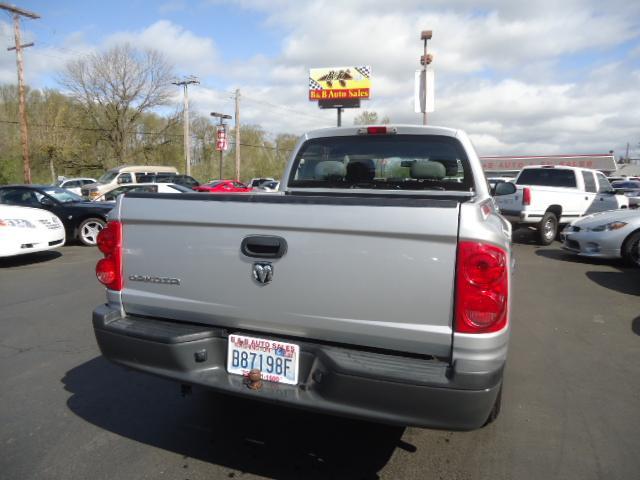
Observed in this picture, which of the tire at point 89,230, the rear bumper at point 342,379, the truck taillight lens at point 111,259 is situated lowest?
the tire at point 89,230

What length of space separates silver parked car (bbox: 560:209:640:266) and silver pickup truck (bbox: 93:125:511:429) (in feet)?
23.9

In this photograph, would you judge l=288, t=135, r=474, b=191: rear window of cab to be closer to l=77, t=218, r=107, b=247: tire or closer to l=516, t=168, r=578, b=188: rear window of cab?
l=77, t=218, r=107, b=247: tire

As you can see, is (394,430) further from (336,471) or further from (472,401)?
(472,401)

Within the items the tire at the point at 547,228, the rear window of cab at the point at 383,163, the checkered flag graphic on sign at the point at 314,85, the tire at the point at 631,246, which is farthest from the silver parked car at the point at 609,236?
the checkered flag graphic on sign at the point at 314,85

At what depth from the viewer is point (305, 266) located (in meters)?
2.20

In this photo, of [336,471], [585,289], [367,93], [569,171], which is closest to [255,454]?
[336,471]

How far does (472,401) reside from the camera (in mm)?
1972

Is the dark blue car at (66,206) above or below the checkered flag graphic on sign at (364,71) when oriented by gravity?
below

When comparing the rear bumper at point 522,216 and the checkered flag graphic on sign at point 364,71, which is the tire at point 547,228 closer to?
the rear bumper at point 522,216

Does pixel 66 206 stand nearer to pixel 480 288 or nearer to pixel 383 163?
pixel 383 163

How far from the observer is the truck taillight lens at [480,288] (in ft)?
6.46

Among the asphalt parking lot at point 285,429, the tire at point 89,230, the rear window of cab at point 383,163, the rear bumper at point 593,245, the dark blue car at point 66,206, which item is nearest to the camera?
the asphalt parking lot at point 285,429

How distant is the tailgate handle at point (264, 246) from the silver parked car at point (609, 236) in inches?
310

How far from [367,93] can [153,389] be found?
3425 centimetres
